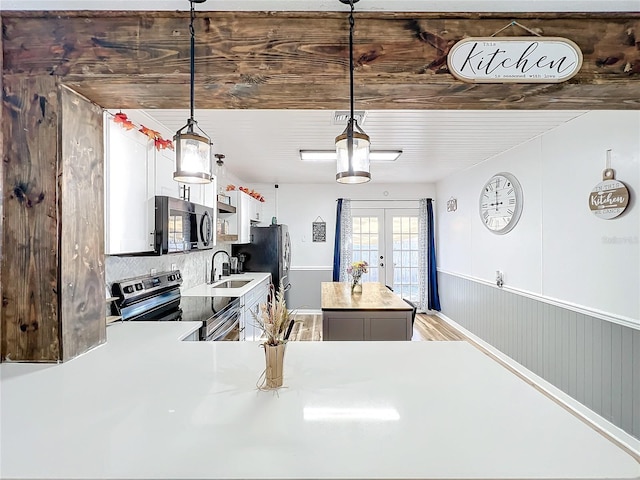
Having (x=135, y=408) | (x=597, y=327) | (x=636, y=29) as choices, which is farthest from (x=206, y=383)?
(x=597, y=327)

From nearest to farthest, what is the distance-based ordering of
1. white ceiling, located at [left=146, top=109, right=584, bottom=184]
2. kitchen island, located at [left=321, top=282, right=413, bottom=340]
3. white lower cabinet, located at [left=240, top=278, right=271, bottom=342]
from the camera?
white ceiling, located at [left=146, top=109, right=584, bottom=184], kitchen island, located at [left=321, top=282, right=413, bottom=340], white lower cabinet, located at [left=240, top=278, right=271, bottom=342]

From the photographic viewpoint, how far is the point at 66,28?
1.33 meters

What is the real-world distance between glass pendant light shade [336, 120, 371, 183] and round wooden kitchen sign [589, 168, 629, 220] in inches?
84.5

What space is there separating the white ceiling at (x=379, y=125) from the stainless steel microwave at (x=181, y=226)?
769mm

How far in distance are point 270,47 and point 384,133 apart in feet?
6.09

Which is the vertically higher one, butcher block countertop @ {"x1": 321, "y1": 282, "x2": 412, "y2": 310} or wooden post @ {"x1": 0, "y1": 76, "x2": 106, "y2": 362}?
wooden post @ {"x1": 0, "y1": 76, "x2": 106, "y2": 362}

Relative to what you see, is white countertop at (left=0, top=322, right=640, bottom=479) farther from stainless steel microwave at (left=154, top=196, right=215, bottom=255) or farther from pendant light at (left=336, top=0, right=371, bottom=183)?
stainless steel microwave at (left=154, top=196, right=215, bottom=255)

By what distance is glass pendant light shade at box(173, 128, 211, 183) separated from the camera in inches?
49.9

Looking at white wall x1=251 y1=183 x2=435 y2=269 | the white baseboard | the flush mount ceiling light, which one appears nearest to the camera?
the white baseboard

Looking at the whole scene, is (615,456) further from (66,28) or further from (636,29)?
(66,28)

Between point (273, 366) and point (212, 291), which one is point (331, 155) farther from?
point (273, 366)

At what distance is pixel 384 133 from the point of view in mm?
2961

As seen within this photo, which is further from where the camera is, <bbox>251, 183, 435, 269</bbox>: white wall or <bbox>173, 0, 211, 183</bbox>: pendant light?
<bbox>251, 183, 435, 269</bbox>: white wall

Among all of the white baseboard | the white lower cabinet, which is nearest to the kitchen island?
the white lower cabinet
